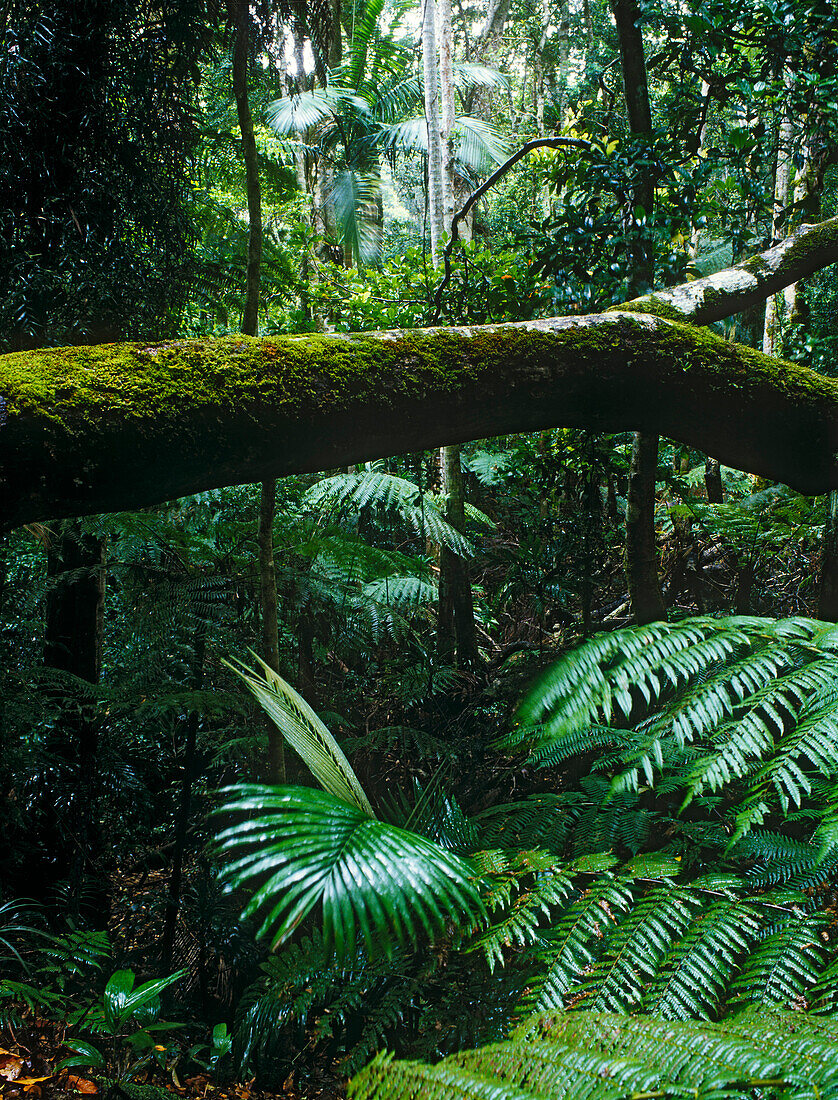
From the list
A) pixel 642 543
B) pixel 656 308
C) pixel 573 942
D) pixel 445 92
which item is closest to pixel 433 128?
pixel 445 92

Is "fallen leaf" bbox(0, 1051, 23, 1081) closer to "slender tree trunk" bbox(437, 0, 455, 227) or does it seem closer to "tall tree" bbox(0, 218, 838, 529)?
"tall tree" bbox(0, 218, 838, 529)

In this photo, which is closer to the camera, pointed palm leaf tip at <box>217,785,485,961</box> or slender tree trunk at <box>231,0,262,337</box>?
pointed palm leaf tip at <box>217,785,485,961</box>

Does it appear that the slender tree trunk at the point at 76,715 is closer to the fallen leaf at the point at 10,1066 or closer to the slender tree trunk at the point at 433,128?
the fallen leaf at the point at 10,1066

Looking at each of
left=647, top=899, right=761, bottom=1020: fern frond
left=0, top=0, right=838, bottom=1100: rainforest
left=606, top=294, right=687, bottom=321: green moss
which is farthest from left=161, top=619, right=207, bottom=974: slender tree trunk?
left=606, top=294, right=687, bottom=321: green moss

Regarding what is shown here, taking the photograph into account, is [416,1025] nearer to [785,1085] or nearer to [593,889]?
[593,889]

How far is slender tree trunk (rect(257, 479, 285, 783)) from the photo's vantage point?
8.57ft

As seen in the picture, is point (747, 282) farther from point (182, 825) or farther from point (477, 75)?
point (477, 75)

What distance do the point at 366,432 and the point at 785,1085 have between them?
172 centimetres

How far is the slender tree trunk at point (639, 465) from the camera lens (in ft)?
10.0

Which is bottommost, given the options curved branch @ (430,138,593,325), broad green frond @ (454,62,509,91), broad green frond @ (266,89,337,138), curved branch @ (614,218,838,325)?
curved branch @ (614,218,838,325)

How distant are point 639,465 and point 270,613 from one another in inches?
72.3

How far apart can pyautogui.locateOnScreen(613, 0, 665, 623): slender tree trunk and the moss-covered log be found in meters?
0.53

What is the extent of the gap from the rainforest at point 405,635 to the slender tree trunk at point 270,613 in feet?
0.07

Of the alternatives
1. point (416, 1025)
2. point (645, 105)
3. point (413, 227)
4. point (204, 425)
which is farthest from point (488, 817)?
point (413, 227)
